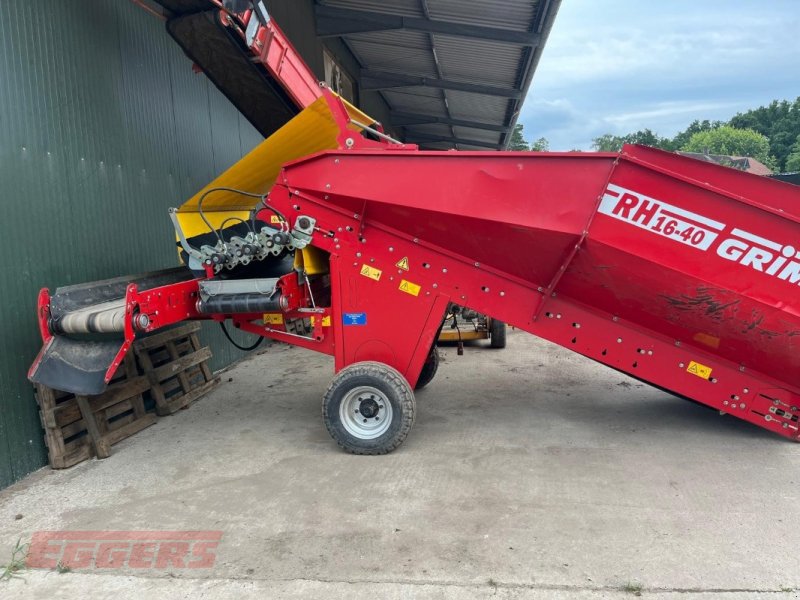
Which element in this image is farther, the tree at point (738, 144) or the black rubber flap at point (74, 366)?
the tree at point (738, 144)

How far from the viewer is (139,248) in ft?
17.4

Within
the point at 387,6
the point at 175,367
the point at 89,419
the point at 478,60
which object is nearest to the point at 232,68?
the point at 175,367

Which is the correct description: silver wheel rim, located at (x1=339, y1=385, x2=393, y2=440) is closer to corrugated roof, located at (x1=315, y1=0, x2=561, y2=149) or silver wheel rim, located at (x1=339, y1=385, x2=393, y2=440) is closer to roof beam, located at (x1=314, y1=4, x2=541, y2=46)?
corrugated roof, located at (x1=315, y1=0, x2=561, y2=149)

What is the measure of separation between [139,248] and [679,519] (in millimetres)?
4870

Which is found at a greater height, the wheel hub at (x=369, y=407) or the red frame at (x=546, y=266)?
the red frame at (x=546, y=266)

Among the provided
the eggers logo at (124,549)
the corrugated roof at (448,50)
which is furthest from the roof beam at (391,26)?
the eggers logo at (124,549)

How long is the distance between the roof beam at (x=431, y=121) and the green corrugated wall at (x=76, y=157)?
10.1 metres

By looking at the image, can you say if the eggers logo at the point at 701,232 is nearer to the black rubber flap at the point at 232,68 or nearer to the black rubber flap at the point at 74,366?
the black rubber flap at the point at 232,68

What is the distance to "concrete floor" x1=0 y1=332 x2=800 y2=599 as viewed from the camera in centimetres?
257

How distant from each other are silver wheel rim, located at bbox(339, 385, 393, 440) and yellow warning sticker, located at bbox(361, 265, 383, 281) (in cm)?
82

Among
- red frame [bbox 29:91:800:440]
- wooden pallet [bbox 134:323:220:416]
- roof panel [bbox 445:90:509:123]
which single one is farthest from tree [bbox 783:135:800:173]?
wooden pallet [bbox 134:323:220:416]

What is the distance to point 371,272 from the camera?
13.7 feet

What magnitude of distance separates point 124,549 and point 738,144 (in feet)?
257

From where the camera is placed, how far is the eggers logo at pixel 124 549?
274cm
